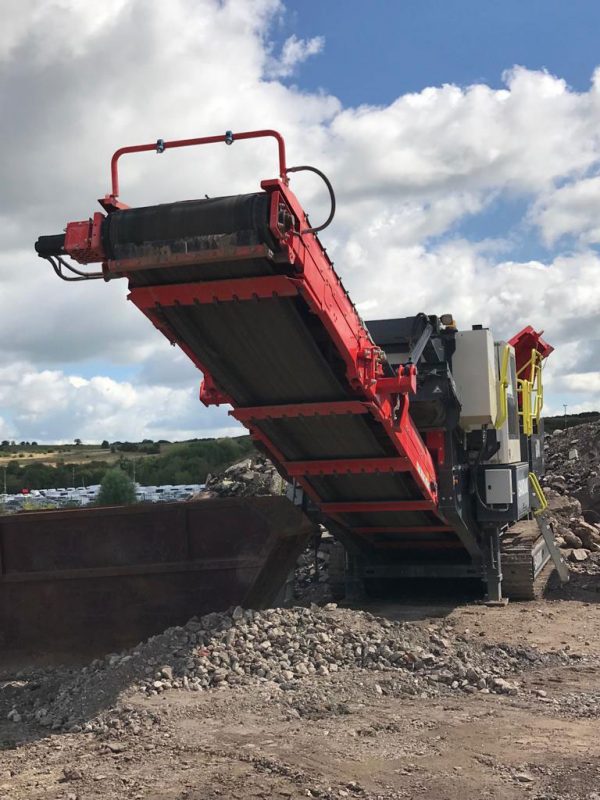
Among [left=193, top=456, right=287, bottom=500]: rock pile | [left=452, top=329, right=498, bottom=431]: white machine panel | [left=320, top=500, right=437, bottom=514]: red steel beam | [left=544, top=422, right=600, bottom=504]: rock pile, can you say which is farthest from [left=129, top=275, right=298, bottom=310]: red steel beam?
[left=544, top=422, right=600, bottom=504]: rock pile

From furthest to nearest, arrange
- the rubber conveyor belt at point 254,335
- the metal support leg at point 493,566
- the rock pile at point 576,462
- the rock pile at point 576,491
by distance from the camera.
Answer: the rock pile at point 576,462 → the rock pile at point 576,491 → the metal support leg at point 493,566 → the rubber conveyor belt at point 254,335

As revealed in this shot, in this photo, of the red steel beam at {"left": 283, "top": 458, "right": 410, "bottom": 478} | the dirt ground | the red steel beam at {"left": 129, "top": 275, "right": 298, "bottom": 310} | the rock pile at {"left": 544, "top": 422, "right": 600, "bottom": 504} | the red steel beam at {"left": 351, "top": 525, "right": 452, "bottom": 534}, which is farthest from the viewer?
the rock pile at {"left": 544, "top": 422, "right": 600, "bottom": 504}

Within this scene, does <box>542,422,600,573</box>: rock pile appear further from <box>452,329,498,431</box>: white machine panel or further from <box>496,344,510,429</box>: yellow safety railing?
<box>452,329,498,431</box>: white machine panel

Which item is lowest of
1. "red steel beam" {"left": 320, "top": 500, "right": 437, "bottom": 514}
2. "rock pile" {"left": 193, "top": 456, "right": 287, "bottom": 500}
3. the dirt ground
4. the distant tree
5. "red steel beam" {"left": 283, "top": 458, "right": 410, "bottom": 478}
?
the dirt ground

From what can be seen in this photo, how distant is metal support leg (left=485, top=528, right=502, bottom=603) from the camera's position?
9.78 m

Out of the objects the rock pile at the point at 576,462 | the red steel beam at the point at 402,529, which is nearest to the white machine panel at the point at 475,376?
the red steel beam at the point at 402,529

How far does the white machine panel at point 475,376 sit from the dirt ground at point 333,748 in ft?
9.12

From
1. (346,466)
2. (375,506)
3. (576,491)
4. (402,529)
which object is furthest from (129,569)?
(576,491)

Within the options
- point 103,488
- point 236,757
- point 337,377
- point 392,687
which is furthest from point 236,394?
point 103,488

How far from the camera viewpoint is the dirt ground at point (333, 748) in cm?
480

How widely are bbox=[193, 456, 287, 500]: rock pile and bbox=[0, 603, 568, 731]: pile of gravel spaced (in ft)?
24.0

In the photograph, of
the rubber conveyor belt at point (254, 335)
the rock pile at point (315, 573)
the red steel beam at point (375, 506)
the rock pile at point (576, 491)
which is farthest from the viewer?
the rock pile at point (576, 491)

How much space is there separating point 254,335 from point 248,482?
33.2 ft

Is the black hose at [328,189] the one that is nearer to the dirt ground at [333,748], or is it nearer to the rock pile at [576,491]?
the dirt ground at [333,748]
